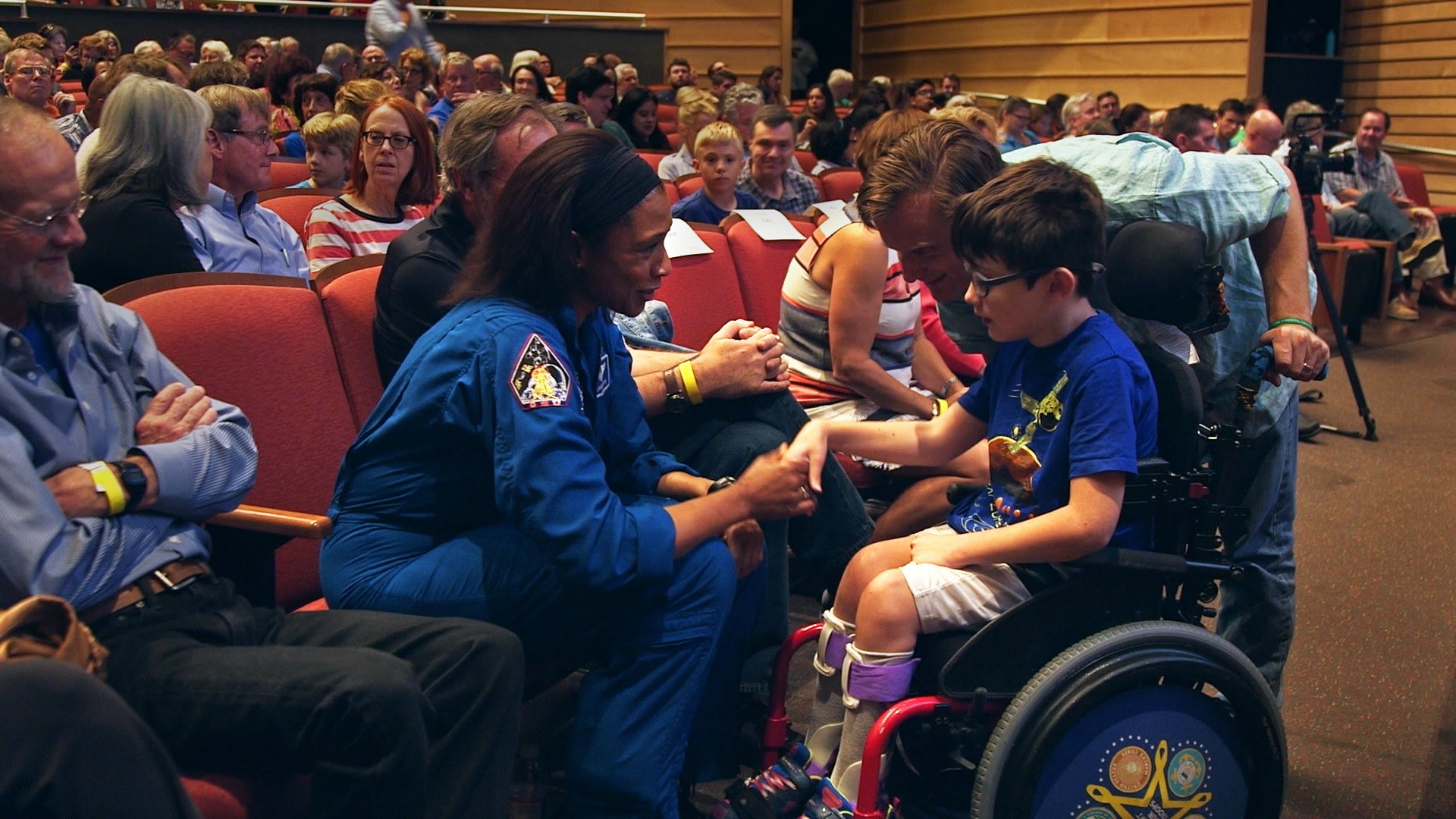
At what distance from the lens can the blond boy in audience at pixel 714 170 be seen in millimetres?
3875

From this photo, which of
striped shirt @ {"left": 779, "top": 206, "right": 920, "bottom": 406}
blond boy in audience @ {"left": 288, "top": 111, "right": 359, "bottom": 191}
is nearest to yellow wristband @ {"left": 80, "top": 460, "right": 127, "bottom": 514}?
striped shirt @ {"left": 779, "top": 206, "right": 920, "bottom": 406}

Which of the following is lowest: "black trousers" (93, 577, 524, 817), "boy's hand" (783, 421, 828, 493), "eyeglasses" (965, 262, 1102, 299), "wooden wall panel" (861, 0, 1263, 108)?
"black trousers" (93, 577, 524, 817)

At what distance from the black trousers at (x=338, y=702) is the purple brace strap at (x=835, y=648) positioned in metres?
0.41

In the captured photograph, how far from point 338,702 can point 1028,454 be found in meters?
0.86

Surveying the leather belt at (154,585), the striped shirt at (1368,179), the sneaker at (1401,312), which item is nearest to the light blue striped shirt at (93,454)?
the leather belt at (154,585)

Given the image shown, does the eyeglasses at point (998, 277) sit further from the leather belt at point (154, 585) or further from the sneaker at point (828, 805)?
the leather belt at point (154, 585)

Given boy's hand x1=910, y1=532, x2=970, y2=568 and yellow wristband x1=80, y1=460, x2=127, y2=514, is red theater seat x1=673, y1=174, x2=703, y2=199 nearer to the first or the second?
boy's hand x1=910, y1=532, x2=970, y2=568

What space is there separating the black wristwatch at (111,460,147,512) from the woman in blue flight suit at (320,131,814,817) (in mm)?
243

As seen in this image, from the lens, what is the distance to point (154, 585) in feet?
4.46

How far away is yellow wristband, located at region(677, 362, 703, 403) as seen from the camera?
74.3 inches

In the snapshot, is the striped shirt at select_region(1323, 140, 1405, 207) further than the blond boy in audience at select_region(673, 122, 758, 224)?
Yes

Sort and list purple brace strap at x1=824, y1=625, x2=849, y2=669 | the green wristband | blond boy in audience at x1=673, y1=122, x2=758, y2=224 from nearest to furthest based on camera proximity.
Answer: purple brace strap at x1=824, y1=625, x2=849, y2=669 → the green wristband → blond boy in audience at x1=673, y1=122, x2=758, y2=224

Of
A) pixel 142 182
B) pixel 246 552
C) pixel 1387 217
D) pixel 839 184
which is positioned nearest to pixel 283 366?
pixel 246 552

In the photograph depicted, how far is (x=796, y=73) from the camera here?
41.0 ft
